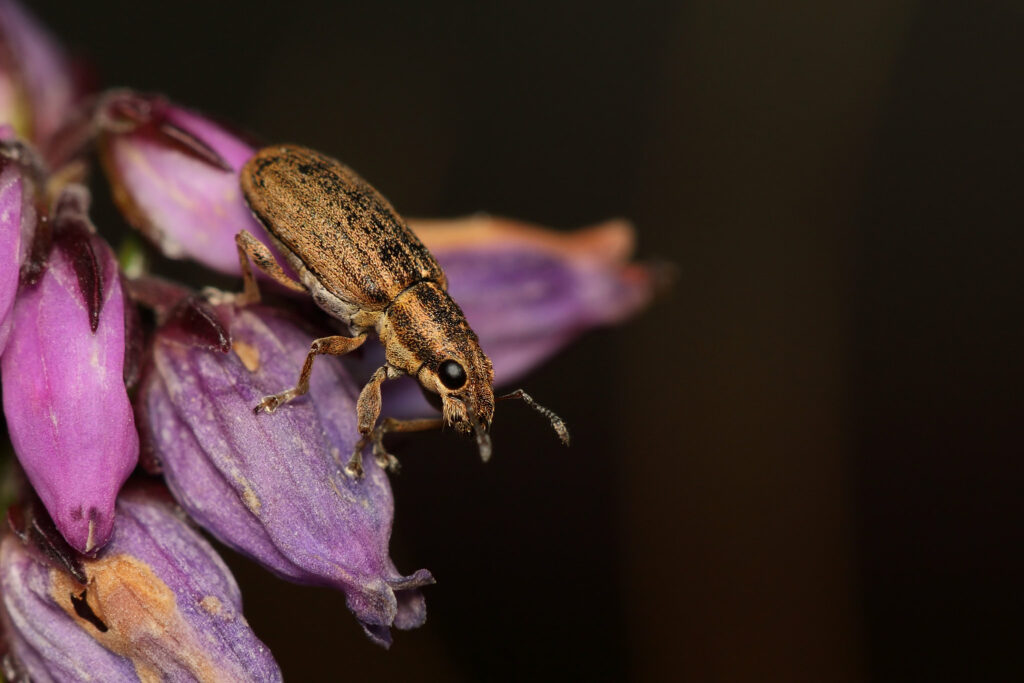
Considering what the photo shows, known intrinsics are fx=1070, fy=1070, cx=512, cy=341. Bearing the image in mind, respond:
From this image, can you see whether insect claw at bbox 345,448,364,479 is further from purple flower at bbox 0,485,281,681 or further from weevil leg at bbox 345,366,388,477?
purple flower at bbox 0,485,281,681

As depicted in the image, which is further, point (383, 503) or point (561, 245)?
point (561, 245)

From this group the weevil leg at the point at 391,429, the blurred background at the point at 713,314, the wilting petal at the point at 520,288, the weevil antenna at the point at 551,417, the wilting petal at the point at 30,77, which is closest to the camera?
the weevil leg at the point at 391,429

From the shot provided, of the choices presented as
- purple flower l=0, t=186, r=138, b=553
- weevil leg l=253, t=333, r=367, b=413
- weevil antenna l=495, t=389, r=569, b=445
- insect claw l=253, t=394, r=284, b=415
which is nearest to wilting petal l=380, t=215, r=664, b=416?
weevil antenna l=495, t=389, r=569, b=445

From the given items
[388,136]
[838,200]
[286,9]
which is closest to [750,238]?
[838,200]

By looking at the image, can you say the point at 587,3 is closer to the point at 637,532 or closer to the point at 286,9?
the point at 286,9

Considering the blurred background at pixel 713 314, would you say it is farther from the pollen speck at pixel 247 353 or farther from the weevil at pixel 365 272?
the pollen speck at pixel 247 353

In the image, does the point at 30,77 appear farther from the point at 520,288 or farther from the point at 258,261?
the point at 520,288

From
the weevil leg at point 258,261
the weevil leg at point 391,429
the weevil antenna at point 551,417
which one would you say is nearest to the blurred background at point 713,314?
the weevil antenna at point 551,417
